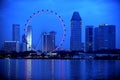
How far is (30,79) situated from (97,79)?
1.22 metres

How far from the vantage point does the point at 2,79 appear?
7.26 metres

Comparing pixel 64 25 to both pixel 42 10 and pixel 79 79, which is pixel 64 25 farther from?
pixel 79 79

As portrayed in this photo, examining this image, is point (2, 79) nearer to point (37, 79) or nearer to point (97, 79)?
point (37, 79)

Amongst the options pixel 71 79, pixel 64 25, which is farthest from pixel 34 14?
pixel 71 79

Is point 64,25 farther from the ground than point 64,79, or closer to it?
farther from the ground

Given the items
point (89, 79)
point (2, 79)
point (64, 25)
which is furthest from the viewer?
point (64, 25)

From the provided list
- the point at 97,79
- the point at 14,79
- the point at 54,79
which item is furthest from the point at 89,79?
the point at 14,79

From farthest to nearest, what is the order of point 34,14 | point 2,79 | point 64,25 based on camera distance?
point 34,14 < point 64,25 < point 2,79

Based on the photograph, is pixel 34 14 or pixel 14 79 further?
pixel 34 14

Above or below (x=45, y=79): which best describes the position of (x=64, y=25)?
above

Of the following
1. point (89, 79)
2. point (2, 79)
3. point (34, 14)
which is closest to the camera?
point (2, 79)

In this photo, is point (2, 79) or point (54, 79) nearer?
point (2, 79)

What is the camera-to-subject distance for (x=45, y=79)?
7676mm

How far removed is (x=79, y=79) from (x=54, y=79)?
479 millimetres
